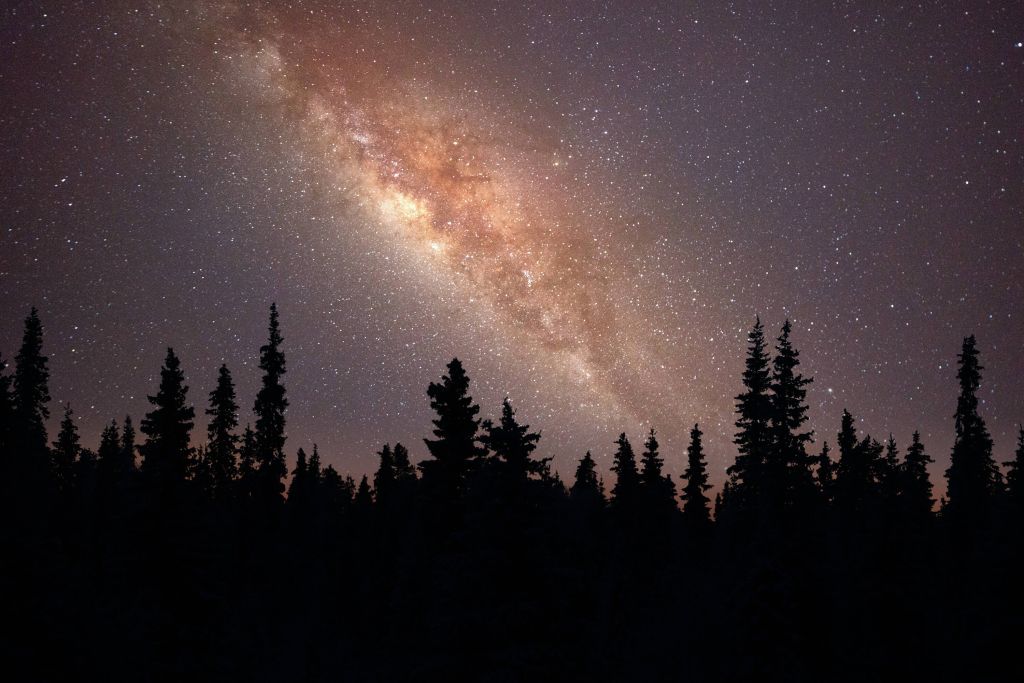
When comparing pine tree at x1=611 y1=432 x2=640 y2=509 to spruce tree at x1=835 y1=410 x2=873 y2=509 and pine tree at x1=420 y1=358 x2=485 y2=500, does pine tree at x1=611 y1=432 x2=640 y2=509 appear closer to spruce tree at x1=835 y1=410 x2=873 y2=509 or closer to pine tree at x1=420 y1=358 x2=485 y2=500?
spruce tree at x1=835 y1=410 x2=873 y2=509

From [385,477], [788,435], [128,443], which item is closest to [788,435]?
[788,435]

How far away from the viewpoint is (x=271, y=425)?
1992 inches

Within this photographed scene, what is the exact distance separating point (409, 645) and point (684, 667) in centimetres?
1524

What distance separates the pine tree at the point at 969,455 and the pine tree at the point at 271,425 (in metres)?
47.8

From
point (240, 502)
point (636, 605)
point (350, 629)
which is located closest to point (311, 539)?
point (240, 502)

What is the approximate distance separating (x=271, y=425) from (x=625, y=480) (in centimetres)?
2844

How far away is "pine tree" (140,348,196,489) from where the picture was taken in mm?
23281

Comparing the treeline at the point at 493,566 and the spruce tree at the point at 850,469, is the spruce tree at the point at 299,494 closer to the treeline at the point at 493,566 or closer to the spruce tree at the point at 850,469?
the treeline at the point at 493,566

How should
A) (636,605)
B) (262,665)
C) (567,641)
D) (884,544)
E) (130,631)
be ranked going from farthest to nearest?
1. (636,605)
2. (262,665)
3. (884,544)
4. (130,631)
5. (567,641)

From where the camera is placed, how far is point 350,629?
42781mm

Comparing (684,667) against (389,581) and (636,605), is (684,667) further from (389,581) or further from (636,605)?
(389,581)

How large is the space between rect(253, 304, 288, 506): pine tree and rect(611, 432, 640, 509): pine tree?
26303mm

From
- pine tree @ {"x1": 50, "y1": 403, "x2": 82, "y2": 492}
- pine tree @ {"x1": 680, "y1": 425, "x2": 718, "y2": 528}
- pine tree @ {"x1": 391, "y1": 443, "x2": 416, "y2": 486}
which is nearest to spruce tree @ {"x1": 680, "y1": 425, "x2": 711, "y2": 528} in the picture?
pine tree @ {"x1": 680, "y1": 425, "x2": 718, "y2": 528}

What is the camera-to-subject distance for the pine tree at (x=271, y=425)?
48219mm
